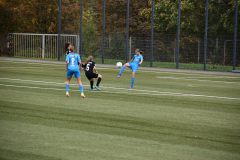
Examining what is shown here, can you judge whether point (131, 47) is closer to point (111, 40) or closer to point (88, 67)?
point (111, 40)

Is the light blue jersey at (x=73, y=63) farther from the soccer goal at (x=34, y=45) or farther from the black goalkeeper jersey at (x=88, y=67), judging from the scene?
the soccer goal at (x=34, y=45)

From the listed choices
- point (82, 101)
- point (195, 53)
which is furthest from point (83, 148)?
point (195, 53)

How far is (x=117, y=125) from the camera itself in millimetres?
13906

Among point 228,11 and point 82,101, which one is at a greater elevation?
point 228,11

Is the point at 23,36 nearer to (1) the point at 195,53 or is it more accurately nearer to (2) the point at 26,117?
(1) the point at 195,53


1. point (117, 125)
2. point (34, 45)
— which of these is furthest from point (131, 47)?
point (117, 125)

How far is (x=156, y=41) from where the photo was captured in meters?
44.3

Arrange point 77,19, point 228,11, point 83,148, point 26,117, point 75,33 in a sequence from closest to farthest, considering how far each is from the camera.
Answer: point 83,148 < point 26,117 < point 228,11 < point 75,33 < point 77,19

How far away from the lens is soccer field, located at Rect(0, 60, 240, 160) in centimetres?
1080

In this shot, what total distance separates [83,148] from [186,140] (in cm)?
242

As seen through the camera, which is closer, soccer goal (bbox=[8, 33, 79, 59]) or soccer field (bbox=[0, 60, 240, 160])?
soccer field (bbox=[0, 60, 240, 160])

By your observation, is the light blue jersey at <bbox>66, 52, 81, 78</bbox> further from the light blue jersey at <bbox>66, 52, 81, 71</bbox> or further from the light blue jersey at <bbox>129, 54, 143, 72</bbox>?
the light blue jersey at <bbox>129, 54, 143, 72</bbox>

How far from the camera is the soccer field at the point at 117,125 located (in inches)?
425

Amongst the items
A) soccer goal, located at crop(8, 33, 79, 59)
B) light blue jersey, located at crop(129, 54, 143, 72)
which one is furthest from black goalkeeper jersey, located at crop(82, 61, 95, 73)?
soccer goal, located at crop(8, 33, 79, 59)
